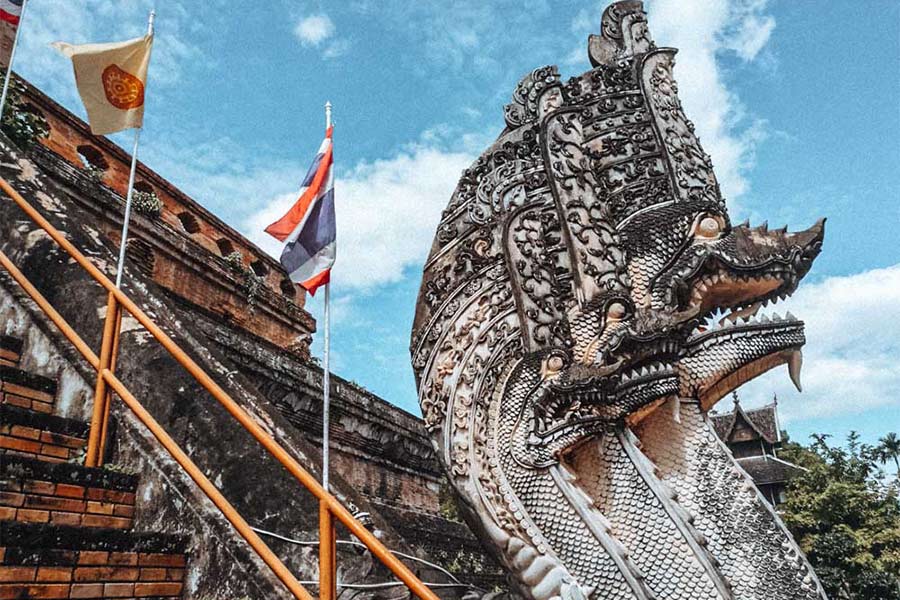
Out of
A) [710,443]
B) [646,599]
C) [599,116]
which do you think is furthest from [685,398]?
[599,116]

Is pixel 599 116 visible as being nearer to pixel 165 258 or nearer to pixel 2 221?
pixel 2 221

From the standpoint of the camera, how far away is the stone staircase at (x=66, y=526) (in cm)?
220

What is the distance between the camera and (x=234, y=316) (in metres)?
9.64

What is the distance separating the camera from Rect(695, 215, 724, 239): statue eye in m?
4.80

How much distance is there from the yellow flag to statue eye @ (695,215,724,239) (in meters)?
3.75

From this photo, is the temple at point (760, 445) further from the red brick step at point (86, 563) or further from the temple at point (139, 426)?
the red brick step at point (86, 563)

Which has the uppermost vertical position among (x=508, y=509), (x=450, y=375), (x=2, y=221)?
(x=2, y=221)

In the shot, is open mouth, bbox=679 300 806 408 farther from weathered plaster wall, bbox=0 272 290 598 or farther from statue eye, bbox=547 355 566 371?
weathered plaster wall, bbox=0 272 290 598

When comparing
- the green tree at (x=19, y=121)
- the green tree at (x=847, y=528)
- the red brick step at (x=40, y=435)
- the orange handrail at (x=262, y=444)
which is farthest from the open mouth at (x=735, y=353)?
the green tree at (x=847, y=528)

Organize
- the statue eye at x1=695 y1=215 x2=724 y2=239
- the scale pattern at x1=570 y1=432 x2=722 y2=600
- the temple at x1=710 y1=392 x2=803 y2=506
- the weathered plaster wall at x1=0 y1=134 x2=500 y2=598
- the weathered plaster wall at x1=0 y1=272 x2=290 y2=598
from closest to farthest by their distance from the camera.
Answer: the weathered plaster wall at x1=0 y1=272 x2=290 y2=598 → the weathered plaster wall at x1=0 y1=134 x2=500 y2=598 → the scale pattern at x1=570 y1=432 x2=722 y2=600 → the statue eye at x1=695 y1=215 x2=724 y2=239 → the temple at x1=710 y1=392 x2=803 y2=506

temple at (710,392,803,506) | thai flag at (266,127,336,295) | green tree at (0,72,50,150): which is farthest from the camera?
temple at (710,392,803,506)

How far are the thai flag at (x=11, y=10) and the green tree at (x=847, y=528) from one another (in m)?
17.2

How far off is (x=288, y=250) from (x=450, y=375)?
1.73 meters

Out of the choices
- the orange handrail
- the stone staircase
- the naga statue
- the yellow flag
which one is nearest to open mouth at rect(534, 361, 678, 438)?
the naga statue
